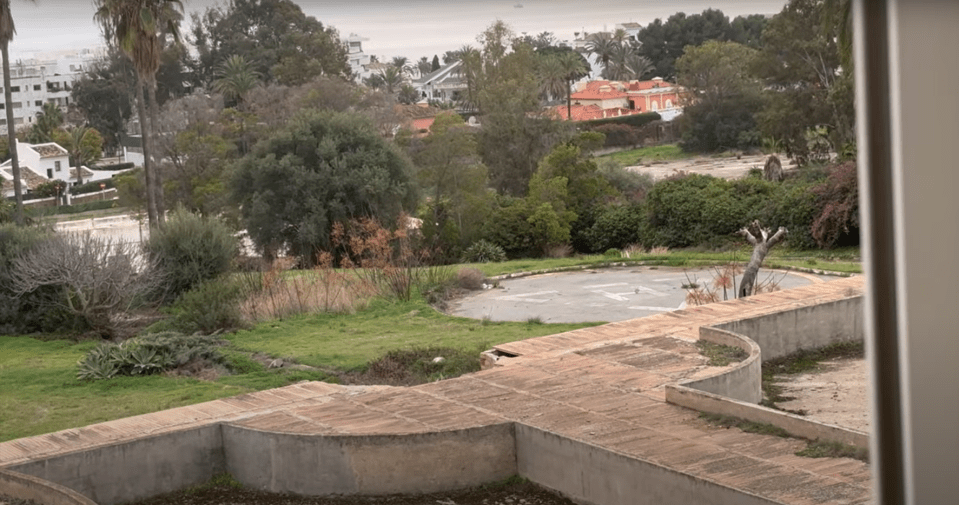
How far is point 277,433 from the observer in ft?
19.5

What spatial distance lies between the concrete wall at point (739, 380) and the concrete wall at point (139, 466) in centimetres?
257

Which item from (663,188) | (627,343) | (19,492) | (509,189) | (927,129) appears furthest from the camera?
(509,189)

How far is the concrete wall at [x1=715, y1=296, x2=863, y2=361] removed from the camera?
821cm

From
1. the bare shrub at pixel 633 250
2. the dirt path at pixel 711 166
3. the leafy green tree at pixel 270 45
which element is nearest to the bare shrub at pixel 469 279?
the bare shrub at pixel 633 250

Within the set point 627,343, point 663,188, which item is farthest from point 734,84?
point 627,343

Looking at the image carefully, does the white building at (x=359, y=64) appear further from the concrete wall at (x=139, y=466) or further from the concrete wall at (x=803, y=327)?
the concrete wall at (x=139, y=466)

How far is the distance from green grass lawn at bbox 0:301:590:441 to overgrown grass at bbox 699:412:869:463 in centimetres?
313

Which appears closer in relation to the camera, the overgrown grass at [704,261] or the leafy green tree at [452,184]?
the overgrown grass at [704,261]

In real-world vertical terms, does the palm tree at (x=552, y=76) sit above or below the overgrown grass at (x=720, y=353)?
above

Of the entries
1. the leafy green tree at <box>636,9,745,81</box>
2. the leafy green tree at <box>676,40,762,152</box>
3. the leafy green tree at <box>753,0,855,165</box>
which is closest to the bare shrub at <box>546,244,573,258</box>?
the leafy green tree at <box>753,0,855,165</box>

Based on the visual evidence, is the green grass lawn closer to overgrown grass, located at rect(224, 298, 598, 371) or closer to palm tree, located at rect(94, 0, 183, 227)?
overgrown grass, located at rect(224, 298, 598, 371)

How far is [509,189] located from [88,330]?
47.8ft

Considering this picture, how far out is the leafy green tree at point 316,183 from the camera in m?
17.0

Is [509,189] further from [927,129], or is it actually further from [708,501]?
[927,129]
